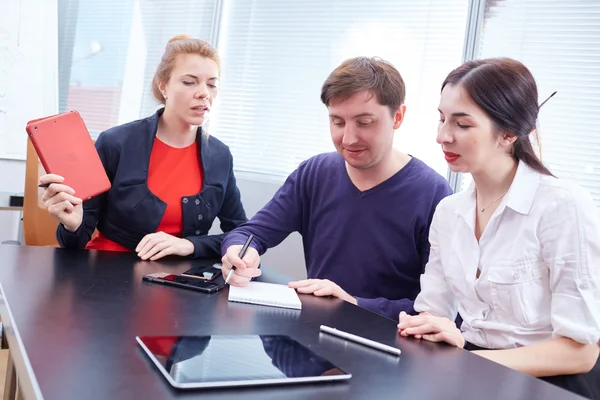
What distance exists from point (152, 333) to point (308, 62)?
2.18m

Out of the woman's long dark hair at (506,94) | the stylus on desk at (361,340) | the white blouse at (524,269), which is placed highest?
the woman's long dark hair at (506,94)

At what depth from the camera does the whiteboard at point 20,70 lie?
2.99 metres

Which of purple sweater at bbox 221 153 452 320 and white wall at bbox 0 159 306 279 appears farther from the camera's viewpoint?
white wall at bbox 0 159 306 279

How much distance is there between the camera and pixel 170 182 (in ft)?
6.17

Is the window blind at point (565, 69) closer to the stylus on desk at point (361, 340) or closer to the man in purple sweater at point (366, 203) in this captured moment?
the man in purple sweater at point (366, 203)

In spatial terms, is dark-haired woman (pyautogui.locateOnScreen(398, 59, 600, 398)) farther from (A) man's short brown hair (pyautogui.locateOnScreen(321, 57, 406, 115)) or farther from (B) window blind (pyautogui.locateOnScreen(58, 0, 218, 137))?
(B) window blind (pyautogui.locateOnScreen(58, 0, 218, 137))

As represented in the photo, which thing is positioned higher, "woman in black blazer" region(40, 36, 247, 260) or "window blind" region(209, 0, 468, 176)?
"window blind" region(209, 0, 468, 176)

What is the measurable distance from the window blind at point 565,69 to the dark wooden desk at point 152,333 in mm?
1381

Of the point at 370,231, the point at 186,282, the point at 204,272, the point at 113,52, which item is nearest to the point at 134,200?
the point at 204,272

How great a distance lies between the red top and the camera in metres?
1.86

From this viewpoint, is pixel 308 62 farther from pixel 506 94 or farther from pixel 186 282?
pixel 186 282

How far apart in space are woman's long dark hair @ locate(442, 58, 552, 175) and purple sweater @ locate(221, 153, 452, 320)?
15.1 inches

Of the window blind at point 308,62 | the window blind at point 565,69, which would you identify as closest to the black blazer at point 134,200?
the window blind at point 308,62

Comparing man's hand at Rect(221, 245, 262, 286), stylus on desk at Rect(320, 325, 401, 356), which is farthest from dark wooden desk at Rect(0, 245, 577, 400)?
man's hand at Rect(221, 245, 262, 286)
